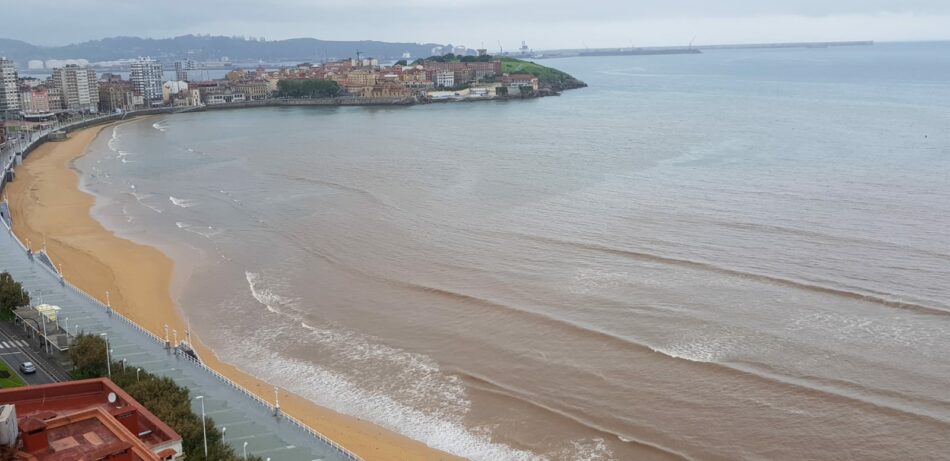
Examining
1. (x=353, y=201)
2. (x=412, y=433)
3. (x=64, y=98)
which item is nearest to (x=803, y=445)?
(x=412, y=433)

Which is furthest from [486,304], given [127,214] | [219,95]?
[219,95]

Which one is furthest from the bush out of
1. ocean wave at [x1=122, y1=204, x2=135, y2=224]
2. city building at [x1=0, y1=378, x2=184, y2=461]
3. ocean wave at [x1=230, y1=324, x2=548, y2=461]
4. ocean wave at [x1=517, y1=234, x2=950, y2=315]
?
city building at [x1=0, y1=378, x2=184, y2=461]

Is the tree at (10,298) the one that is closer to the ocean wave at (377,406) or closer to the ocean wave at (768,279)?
the ocean wave at (377,406)

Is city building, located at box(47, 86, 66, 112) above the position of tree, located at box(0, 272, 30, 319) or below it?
above

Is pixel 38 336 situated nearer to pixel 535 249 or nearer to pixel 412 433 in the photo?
pixel 412 433

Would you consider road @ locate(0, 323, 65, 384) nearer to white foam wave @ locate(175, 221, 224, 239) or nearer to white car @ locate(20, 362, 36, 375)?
white car @ locate(20, 362, 36, 375)

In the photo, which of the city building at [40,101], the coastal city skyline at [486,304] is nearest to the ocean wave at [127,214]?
the coastal city skyline at [486,304]
